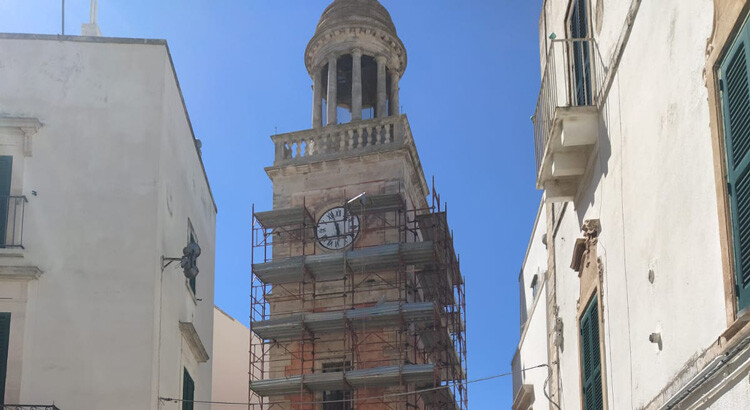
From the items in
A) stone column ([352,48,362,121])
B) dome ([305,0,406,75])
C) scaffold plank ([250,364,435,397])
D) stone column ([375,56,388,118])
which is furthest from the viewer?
dome ([305,0,406,75])

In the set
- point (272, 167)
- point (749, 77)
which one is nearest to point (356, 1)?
point (272, 167)

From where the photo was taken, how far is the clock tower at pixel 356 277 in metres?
30.6

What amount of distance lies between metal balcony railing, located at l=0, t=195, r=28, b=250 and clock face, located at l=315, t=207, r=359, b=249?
1680 cm

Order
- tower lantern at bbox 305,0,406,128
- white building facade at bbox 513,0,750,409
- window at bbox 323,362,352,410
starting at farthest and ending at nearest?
tower lantern at bbox 305,0,406,128, window at bbox 323,362,352,410, white building facade at bbox 513,0,750,409

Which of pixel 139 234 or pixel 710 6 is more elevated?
pixel 139 234

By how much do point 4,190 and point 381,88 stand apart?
70.6 feet

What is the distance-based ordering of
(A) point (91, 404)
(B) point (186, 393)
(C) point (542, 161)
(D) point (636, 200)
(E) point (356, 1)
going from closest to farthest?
1. (D) point (636, 200)
2. (C) point (542, 161)
3. (A) point (91, 404)
4. (B) point (186, 393)
5. (E) point (356, 1)

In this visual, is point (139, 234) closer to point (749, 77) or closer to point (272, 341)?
point (749, 77)

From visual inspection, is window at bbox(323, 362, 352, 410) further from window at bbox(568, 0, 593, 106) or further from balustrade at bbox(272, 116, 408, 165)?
window at bbox(568, 0, 593, 106)

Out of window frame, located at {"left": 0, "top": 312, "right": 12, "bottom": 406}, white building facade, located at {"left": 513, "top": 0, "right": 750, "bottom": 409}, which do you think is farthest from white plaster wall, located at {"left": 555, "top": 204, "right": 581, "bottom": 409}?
window frame, located at {"left": 0, "top": 312, "right": 12, "bottom": 406}

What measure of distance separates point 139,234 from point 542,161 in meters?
7.59

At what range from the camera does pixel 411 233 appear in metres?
33.2

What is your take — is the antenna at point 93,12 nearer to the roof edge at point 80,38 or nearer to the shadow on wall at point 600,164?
the roof edge at point 80,38

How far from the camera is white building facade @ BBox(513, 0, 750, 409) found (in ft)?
19.7
